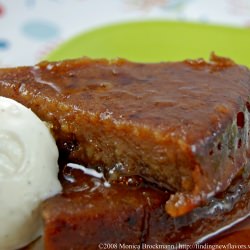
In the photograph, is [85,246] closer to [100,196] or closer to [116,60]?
[100,196]

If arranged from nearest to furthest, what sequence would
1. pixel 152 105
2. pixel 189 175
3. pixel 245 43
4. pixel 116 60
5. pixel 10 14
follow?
pixel 189 175 → pixel 152 105 → pixel 116 60 → pixel 245 43 → pixel 10 14

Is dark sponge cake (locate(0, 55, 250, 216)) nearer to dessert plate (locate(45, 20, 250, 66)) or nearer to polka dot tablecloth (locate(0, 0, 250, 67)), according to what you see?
dessert plate (locate(45, 20, 250, 66))

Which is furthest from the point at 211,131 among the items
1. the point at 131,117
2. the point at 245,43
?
the point at 245,43

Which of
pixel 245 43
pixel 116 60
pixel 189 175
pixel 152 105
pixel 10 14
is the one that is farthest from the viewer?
pixel 10 14

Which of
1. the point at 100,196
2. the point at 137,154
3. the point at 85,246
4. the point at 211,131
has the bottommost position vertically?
the point at 85,246

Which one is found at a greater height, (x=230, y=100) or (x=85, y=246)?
(x=230, y=100)

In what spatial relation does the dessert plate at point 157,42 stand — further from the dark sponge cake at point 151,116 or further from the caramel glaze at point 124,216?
the caramel glaze at point 124,216
